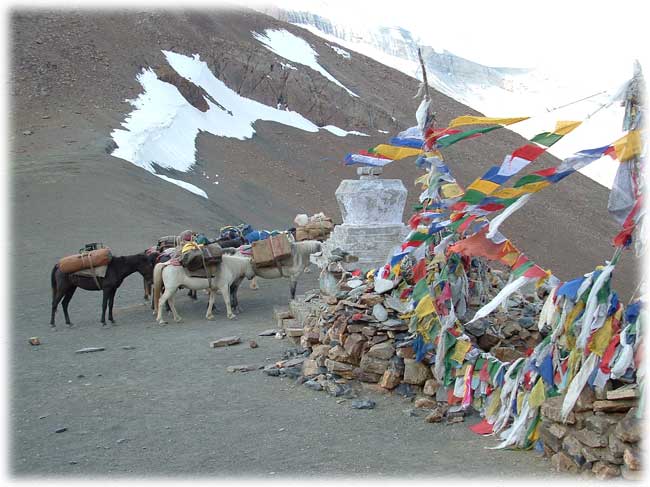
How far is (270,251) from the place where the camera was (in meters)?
12.8

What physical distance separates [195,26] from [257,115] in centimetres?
966

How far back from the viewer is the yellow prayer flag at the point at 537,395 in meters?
5.84

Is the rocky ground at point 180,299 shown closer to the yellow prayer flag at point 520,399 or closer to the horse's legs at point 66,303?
the horse's legs at point 66,303

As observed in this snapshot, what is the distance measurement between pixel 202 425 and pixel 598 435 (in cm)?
389

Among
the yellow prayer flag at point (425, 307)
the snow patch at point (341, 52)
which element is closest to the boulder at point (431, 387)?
the yellow prayer flag at point (425, 307)

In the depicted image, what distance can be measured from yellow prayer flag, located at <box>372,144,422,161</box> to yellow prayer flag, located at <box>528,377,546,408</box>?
10.8ft

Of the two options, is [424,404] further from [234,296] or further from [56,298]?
[56,298]

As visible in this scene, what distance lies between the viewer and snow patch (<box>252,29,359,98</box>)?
49.6 meters

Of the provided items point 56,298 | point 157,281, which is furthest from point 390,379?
point 56,298

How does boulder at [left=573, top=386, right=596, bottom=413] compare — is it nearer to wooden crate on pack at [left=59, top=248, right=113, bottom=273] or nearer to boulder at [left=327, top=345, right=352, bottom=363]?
boulder at [left=327, top=345, right=352, bottom=363]

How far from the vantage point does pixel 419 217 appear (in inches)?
317

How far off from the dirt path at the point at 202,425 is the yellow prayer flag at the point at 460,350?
2.18ft

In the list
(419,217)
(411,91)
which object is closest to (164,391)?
(419,217)

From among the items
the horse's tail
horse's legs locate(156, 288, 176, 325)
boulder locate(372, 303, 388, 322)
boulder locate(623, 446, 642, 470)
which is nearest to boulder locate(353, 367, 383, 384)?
boulder locate(372, 303, 388, 322)
